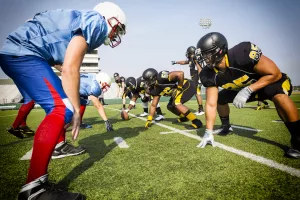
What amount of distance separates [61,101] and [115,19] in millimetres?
1019

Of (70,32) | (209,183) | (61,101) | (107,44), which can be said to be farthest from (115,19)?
(209,183)

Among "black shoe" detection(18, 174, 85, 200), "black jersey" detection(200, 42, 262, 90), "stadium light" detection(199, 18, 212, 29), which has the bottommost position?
"black shoe" detection(18, 174, 85, 200)

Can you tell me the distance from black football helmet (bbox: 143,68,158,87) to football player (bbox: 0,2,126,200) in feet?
14.1

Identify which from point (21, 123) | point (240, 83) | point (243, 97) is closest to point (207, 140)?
point (243, 97)

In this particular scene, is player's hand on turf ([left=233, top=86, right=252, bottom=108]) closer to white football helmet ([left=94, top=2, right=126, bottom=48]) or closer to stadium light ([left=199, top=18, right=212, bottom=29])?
white football helmet ([left=94, top=2, right=126, bottom=48])

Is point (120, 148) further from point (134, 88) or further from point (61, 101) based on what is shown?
point (134, 88)

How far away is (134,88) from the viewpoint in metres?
8.55

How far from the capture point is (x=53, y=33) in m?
1.78

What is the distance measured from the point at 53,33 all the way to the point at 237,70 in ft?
8.57

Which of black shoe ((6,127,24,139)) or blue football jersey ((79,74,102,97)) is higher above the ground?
blue football jersey ((79,74,102,97))

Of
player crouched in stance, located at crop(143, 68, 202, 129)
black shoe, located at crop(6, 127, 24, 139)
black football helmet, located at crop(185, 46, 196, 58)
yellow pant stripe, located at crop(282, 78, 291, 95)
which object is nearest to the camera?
yellow pant stripe, located at crop(282, 78, 291, 95)

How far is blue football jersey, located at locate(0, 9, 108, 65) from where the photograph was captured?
5.60 ft

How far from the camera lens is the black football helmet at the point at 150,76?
6.13 m

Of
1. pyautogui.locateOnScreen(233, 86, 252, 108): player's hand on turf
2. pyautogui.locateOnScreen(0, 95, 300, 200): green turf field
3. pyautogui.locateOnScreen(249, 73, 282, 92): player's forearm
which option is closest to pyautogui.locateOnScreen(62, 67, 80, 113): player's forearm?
pyautogui.locateOnScreen(0, 95, 300, 200): green turf field
